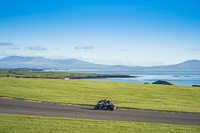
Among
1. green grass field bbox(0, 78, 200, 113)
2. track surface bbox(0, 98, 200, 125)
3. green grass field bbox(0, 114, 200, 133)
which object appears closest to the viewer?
green grass field bbox(0, 114, 200, 133)

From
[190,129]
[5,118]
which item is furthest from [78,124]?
[190,129]

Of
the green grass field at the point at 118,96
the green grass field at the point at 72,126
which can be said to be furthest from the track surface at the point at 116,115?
the green grass field at the point at 118,96

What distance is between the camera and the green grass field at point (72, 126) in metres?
11.4

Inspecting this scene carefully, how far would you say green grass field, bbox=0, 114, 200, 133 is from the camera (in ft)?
37.5

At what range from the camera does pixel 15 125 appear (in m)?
11.9

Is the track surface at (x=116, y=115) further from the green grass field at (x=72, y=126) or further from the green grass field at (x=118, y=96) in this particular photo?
the green grass field at (x=118, y=96)

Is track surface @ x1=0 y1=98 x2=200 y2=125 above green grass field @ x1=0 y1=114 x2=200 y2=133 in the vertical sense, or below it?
below

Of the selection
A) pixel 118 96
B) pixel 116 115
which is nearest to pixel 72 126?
pixel 116 115

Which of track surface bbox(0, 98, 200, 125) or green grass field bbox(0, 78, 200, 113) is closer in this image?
track surface bbox(0, 98, 200, 125)

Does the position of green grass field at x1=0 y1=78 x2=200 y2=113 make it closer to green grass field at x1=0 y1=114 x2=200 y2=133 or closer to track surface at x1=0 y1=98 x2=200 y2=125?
track surface at x1=0 y1=98 x2=200 y2=125

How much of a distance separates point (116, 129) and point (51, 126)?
3934 millimetres

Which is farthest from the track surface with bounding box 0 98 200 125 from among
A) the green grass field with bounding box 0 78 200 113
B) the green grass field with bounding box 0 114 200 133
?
the green grass field with bounding box 0 78 200 113

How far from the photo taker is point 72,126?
486 inches

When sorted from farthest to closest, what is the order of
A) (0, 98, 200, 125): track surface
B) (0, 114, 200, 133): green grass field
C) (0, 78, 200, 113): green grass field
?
(0, 78, 200, 113): green grass field, (0, 98, 200, 125): track surface, (0, 114, 200, 133): green grass field
